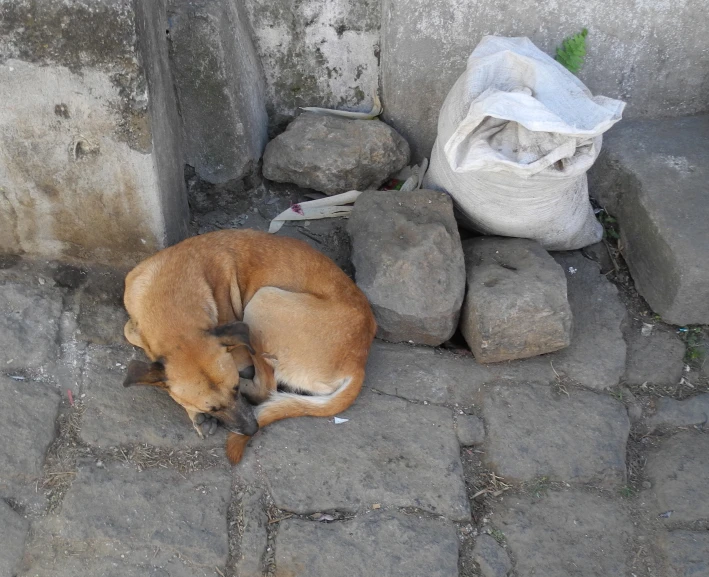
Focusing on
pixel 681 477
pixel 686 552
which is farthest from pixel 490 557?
pixel 681 477

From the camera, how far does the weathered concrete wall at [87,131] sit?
11.0ft

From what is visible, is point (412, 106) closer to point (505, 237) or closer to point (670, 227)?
point (505, 237)

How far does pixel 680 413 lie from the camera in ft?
12.6

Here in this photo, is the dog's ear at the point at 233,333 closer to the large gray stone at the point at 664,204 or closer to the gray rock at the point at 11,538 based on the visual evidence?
the gray rock at the point at 11,538

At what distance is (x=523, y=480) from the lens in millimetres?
3482

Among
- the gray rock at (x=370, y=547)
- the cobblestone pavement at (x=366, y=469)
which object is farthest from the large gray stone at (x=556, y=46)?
the gray rock at (x=370, y=547)

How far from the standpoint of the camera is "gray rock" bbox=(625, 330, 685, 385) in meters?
4.02

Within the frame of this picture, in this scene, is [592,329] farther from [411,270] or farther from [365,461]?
[365,461]

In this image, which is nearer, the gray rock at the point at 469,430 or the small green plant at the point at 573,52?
the gray rock at the point at 469,430

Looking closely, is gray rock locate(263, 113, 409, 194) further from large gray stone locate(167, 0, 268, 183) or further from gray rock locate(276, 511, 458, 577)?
gray rock locate(276, 511, 458, 577)

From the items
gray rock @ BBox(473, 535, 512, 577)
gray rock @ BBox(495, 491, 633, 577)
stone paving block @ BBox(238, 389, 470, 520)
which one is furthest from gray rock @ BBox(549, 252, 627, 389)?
gray rock @ BBox(473, 535, 512, 577)

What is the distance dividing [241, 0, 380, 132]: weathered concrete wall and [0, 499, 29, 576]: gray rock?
318 cm

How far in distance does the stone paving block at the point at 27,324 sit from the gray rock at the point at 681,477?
131 inches

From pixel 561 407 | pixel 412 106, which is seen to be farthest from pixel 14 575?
pixel 412 106
